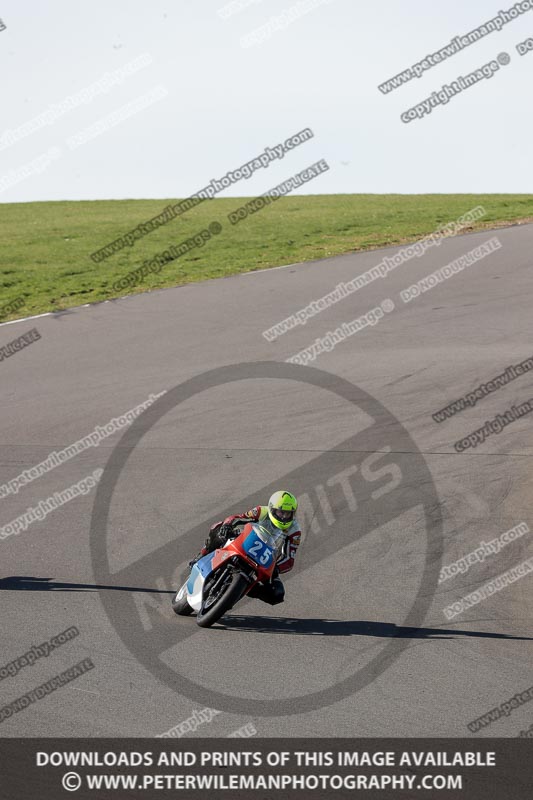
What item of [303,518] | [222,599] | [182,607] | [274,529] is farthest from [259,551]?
[303,518]

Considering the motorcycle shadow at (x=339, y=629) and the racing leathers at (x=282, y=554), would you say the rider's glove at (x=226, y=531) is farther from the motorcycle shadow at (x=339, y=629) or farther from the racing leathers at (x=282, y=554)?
the motorcycle shadow at (x=339, y=629)

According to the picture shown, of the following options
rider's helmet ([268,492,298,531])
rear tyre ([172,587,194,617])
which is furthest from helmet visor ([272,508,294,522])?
rear tyre ([172,587,194,617])

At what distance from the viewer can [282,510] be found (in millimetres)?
9375

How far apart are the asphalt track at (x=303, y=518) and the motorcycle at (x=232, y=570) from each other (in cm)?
30

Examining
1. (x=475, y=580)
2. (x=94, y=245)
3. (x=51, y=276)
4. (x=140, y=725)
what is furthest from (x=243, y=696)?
(x=94, y=245)

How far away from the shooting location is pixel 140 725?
25.2ft

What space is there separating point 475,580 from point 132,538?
4352mm

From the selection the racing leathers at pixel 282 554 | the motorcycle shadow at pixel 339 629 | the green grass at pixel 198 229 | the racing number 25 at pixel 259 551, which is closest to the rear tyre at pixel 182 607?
the motorcycle shadow at pixel 339 629

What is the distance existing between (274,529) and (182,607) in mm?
1316

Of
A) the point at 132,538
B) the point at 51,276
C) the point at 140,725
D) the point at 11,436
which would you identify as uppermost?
the point at 51,276

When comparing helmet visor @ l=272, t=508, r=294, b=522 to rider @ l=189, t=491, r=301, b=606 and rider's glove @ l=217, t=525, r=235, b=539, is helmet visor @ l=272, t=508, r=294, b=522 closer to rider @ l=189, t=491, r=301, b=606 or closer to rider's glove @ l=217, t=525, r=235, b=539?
rider @ l=189, t=491, r=301, b=606

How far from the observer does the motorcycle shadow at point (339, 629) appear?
9.73 metres

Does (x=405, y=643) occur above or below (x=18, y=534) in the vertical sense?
below

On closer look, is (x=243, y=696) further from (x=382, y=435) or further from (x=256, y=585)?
(x=382, y=435)
